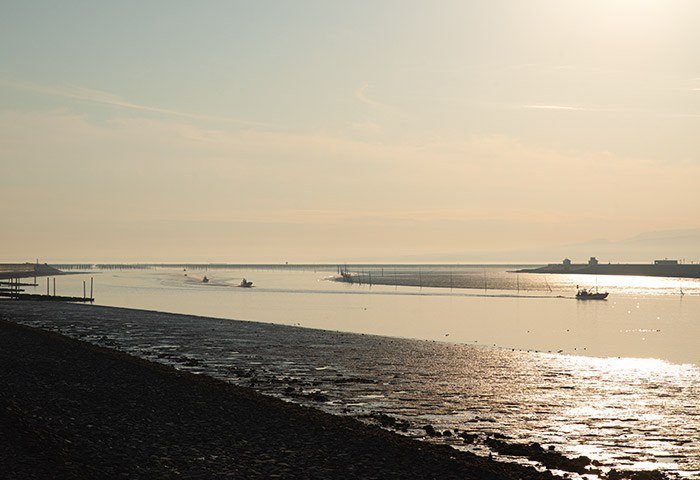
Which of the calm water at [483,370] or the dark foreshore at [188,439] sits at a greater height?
the dark foreshore at [188,439]

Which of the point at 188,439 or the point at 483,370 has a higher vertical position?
the point at 188,439

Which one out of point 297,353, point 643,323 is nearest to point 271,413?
point 297,353

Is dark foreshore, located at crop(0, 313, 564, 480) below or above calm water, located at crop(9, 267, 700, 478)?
above

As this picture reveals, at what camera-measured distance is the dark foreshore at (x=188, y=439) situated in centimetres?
1493

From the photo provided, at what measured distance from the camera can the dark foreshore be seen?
1493 centimetres

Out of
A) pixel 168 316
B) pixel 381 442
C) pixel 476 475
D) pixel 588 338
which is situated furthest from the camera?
pixel 168 316

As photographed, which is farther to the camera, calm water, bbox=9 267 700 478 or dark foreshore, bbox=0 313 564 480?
calm water, bbox=9 267 700 478

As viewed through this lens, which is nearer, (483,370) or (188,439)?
(188,439)

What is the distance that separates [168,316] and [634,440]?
193ft

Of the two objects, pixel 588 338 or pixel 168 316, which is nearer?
pixel 588 338

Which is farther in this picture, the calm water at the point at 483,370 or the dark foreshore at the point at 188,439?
the calm water at the point at 483,370

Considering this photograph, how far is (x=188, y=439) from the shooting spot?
58.0 ft

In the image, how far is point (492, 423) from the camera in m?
21.9

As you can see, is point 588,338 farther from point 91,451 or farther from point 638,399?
point 91,451
